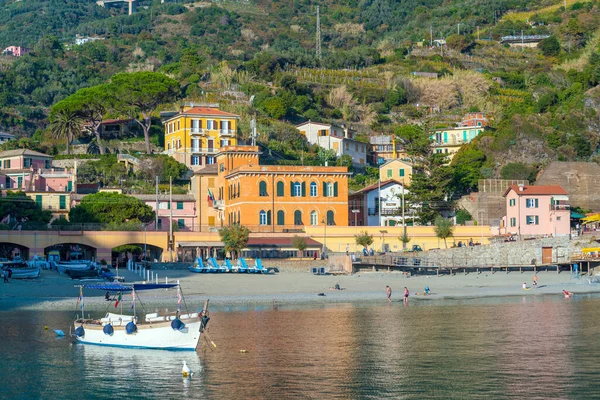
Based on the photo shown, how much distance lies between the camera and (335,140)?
364ft

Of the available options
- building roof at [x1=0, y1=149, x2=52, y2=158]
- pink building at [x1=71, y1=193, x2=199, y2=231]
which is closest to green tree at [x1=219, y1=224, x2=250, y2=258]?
pink building at [x1=71, y1=193, x2=199, y2=231]

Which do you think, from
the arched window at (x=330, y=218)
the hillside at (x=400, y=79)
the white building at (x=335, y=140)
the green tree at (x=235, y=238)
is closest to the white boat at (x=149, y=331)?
the green tree at (x=235, y=238)

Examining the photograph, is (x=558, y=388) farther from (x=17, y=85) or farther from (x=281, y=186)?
(x=17, y=85)

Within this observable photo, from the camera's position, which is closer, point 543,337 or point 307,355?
point 307,355

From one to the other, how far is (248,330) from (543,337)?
12.8 meters

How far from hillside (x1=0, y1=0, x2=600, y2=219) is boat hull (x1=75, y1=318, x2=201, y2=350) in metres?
49.7

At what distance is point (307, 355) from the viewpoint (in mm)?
38688

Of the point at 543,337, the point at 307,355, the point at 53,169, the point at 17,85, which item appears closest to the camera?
the point at 307,355

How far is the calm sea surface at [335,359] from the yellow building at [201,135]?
47.9 metres

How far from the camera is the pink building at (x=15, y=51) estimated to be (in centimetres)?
18118

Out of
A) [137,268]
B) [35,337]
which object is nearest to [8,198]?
[137,268]

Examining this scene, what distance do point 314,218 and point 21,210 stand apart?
76.1ft

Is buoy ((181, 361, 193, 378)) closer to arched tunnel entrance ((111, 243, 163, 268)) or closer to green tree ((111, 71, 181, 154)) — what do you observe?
arched tunnel entrance ((111, 243, 163, 268))

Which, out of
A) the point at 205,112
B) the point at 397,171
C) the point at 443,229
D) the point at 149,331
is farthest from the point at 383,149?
the point at 149,331
